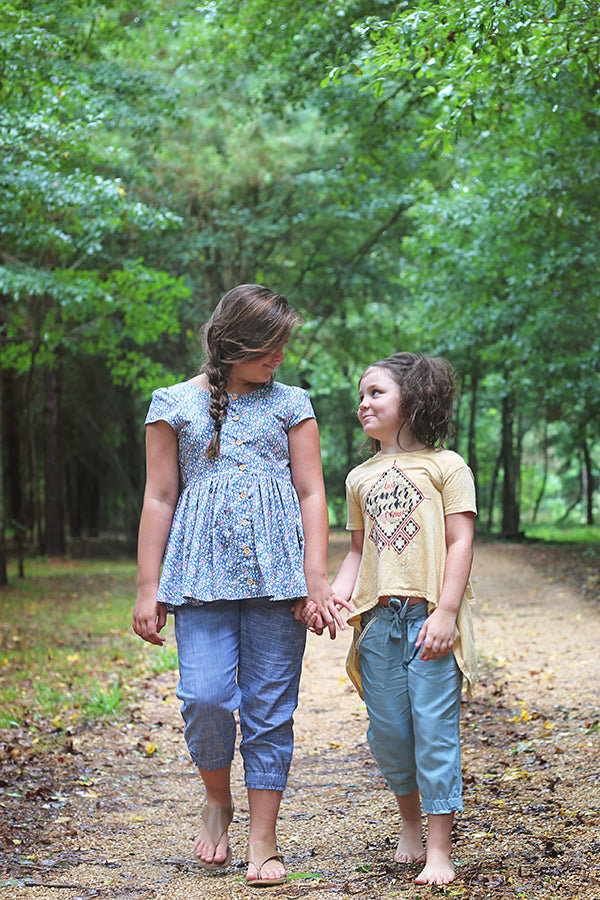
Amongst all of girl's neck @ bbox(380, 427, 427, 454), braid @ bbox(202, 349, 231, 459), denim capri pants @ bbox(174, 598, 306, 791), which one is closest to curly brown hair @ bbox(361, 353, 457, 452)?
Answer: girl's neck @ bbox(380, 427, 427, 454)

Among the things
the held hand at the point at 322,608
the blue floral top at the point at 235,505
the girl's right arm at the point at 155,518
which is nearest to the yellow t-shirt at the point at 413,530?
the held hand at the point at 322,608

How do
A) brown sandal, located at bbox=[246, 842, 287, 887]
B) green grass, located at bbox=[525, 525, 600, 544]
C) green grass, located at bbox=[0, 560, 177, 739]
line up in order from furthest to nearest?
1. green grass, located at bbox=[525, 525, 600, 544]
2. green grass, located at bbox=[0, 560, 177, 739]
3. brown sandal, located at bbox=[246, 842, 287, 887]

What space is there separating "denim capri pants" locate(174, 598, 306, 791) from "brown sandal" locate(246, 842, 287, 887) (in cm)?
18

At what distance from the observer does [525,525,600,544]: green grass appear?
2198 cm

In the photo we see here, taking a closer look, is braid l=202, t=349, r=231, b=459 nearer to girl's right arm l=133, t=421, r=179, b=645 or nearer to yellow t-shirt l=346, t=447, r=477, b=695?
girl's right arm l=133, t=421, r=179, b=645

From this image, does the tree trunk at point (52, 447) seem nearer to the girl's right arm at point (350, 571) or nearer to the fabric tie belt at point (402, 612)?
the girl's right arm at point (350, 571)

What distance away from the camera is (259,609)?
2.97 metres

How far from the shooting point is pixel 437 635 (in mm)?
2793

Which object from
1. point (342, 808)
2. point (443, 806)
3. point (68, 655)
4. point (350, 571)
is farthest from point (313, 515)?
point (68, 655)

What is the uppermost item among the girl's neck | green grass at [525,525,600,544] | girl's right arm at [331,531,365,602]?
the girl's neck

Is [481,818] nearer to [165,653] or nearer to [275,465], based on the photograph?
[275,465]

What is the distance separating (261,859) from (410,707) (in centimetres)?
68

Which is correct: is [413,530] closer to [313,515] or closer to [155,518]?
[313,515]

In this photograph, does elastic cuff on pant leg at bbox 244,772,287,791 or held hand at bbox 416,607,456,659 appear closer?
held hand at bbox 416,607,456,659
